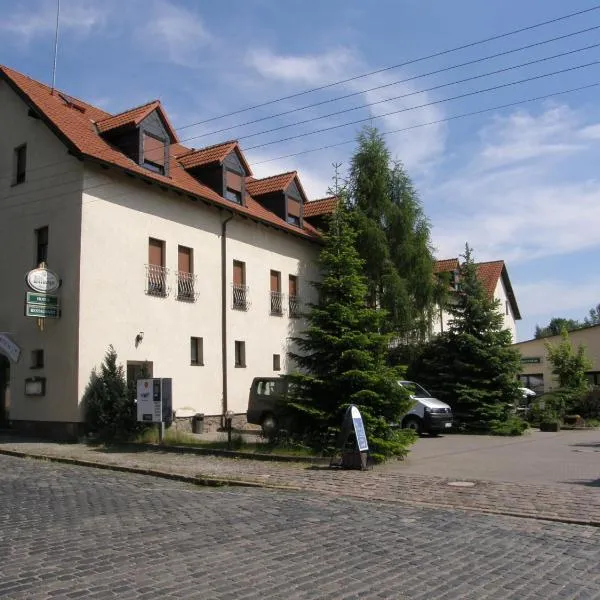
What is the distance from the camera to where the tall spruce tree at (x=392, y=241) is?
2809 cm

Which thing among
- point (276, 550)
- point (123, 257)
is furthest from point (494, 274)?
point (276, 550)

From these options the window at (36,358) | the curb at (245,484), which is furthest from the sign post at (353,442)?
the window at (36,358)

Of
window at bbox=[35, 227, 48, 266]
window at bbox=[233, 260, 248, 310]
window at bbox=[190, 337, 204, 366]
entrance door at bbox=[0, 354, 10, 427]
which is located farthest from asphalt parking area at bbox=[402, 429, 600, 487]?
entrance door at bbox=[0, 354, 10, 427]

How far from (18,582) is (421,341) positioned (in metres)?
24.7

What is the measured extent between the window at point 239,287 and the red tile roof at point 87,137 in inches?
78.5

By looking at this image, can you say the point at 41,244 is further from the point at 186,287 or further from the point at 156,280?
the point at 186,287

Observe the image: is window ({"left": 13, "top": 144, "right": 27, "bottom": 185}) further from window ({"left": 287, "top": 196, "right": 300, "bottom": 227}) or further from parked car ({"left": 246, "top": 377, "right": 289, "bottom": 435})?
window ({"left": 287, "top": 196, "right": 300, "bottom": 227})

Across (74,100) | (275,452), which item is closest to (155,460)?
(275,452)

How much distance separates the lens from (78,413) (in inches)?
719

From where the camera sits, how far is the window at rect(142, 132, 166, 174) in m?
21.4

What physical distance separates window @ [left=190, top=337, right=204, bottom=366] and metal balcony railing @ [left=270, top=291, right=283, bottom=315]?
4.61 m

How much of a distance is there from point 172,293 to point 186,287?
28.7 inches

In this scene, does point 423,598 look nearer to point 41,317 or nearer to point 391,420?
point 391,420

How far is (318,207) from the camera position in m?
31.4
